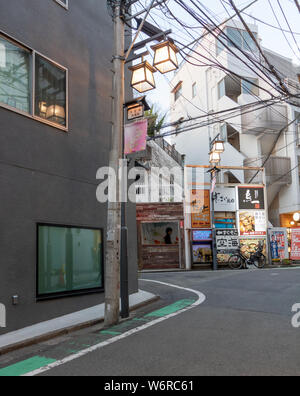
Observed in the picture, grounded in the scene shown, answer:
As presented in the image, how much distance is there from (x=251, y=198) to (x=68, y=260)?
1572 centimetres

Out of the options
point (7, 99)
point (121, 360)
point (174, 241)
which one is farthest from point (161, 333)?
point (174, 241)

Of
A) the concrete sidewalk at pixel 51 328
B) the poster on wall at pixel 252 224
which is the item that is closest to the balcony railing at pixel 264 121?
the poster on wall at pixel 252 224

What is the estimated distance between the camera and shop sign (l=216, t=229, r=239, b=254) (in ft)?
66.7

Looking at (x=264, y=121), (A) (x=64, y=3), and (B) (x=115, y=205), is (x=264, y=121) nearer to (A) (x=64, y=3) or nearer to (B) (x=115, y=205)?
(A) (x=64, y=3)

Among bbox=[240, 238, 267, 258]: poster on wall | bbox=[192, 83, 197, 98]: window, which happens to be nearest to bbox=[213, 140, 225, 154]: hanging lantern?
bbox=[240, 238, 267, 258]: poster on wall

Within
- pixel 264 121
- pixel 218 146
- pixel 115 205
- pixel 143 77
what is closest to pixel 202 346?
pixel 115 205

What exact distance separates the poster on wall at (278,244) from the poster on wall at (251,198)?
5.39ft

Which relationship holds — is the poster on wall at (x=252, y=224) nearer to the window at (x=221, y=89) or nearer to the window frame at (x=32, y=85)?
the window at (x=221, y=89)

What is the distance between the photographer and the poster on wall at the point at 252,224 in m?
21.4

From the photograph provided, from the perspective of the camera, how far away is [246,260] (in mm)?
19922

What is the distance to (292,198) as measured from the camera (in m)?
25.3

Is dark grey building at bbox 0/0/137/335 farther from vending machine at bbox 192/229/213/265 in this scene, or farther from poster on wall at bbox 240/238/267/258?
poster on wall at bbox 240/238/267/258

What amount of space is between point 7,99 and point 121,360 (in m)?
5.34
